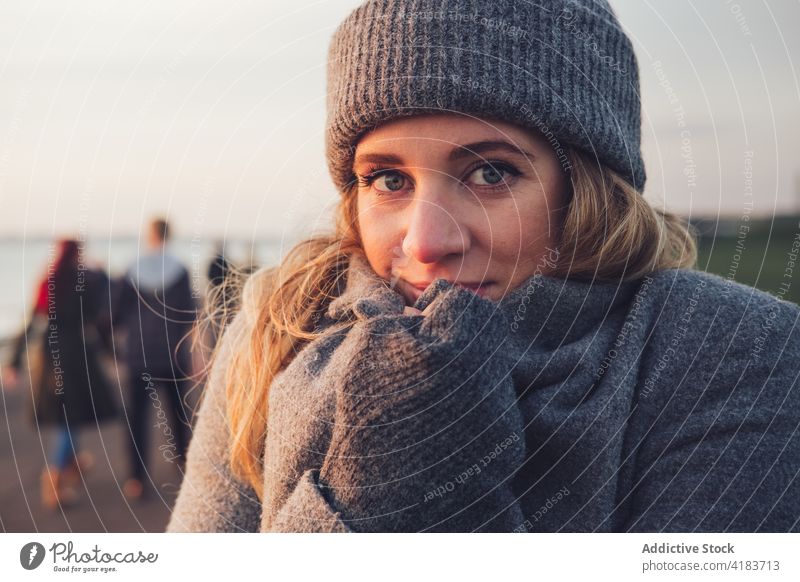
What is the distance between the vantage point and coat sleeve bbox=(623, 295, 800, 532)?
49.1 inches

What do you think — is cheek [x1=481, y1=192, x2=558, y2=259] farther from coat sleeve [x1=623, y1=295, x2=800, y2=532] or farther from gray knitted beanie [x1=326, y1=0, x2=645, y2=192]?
coat sleeve [x1=623, y1=295, x2=800, y2=532]

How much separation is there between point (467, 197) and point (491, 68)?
253 mm

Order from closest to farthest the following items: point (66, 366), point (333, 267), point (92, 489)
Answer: point (333, 267) → point (66, 366) → point (92, 489)

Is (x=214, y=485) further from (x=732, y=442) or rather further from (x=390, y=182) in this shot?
(x=732, y=442)

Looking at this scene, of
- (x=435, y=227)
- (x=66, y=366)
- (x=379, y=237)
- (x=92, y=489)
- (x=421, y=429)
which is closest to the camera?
(x=421, y=429)

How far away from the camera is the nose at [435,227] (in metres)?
1.32

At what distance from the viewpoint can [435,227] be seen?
1.33 metres

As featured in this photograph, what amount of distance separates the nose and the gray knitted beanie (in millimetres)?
170

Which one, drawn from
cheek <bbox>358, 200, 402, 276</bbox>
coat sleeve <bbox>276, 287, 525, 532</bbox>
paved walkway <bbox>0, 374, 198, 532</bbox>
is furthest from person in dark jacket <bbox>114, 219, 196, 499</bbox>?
coat sleeve <bbox>276, 287, 525, 532</bbox>

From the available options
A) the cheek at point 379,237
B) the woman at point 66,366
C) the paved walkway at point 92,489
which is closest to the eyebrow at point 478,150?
the cheek at point 379,237

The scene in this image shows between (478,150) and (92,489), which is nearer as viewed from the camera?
(478,150)

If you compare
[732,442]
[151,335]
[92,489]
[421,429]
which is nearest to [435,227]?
[421,429]
